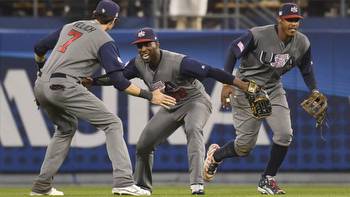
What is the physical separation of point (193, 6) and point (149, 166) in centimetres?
724

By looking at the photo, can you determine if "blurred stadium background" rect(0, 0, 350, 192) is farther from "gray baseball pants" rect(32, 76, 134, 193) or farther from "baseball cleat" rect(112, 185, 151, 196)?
"baseball cleat" rect(112, 185, 151, 196)

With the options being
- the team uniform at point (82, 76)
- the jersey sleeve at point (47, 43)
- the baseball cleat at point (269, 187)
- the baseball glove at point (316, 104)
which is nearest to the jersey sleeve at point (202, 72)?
the team uniform at point (82, 76)

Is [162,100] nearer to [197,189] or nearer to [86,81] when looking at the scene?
[86,81]

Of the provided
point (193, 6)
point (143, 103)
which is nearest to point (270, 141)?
point (143, 103)

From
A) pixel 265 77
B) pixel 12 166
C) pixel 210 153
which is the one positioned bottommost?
pixel 12 166

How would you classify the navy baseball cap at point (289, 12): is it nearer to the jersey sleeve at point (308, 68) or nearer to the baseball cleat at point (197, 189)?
the jersey sleeve at point (308, 68)

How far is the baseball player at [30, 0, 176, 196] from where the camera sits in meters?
A: 10.2

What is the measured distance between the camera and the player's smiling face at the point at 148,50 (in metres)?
10.7

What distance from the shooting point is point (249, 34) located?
1146cm

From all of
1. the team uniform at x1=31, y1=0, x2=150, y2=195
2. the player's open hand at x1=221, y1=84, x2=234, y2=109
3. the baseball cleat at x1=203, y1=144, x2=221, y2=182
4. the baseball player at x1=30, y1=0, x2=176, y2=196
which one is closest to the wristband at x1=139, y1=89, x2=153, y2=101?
the baseball player at x1=30, y1=0, x2=176, y2=196

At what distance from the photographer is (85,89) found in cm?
1047

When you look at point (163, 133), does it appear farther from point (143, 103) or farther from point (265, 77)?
point (143, 103)

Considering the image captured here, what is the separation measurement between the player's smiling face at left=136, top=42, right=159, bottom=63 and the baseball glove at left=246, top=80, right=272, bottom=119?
1.01 metres

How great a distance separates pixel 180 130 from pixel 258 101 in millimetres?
4921
